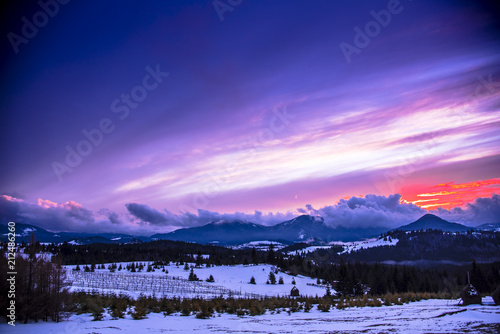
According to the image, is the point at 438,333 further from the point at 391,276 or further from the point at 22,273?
the point at 391,276

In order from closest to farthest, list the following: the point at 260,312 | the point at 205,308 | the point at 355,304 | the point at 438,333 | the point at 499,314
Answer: the point at 438,333, the point at 499,314, the point at 205,308, the point at 260,312, the point at 355,304

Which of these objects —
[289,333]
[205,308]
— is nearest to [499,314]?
[289,333]

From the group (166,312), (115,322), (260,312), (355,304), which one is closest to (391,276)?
(355,304)

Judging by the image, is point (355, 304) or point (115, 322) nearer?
point (115, 322)

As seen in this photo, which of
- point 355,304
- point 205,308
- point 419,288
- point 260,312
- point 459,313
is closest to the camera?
point 459,313

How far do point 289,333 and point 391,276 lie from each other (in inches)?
2703

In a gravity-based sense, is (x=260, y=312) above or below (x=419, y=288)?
above

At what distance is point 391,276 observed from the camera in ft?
240

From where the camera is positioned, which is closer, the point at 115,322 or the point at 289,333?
the point at 289,333

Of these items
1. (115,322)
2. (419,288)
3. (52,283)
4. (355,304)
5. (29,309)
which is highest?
(52,283)

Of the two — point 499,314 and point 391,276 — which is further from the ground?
point 499,314

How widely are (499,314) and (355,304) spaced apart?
1456cm

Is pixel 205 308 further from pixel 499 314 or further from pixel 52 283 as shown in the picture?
pixel 499 314

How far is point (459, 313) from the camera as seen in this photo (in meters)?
17.5
